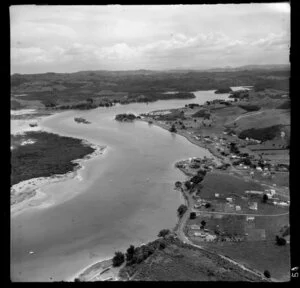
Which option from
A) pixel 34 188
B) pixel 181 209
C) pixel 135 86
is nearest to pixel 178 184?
pixel 181 209

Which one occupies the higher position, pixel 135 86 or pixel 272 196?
pixel 135 86

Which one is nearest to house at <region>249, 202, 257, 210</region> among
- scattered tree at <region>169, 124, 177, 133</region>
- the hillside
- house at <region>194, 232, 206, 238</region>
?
house at <region>194, 232, 206, 238</region>

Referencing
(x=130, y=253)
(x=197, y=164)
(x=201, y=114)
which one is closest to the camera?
(x=130, y=253)

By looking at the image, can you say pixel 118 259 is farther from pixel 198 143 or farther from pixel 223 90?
pixel 223 90

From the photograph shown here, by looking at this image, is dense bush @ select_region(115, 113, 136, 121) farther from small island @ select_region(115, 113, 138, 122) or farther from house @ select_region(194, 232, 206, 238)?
house @ select_region(194, 232, 206, 238)
